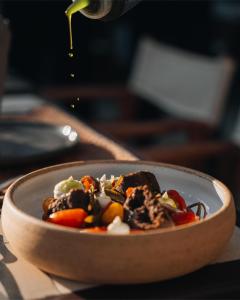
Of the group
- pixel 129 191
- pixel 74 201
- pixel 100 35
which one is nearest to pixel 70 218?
pixel 74 201

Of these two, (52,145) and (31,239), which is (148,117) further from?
(31,239)

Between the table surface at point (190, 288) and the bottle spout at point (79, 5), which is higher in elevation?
the bottle spout at point (79, 5)

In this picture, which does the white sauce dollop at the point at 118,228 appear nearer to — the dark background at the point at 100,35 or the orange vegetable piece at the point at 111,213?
the orange vegetable piece at the point at 111,213

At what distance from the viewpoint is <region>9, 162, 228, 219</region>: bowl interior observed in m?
1.01

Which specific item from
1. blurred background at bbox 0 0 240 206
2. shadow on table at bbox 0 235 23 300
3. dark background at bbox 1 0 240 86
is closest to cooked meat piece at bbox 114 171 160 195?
shadow on table at bbox 0 235 23 300

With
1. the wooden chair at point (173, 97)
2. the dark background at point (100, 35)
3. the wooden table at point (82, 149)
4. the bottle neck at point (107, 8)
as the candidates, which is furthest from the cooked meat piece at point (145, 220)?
the dark background at point (100, 35)

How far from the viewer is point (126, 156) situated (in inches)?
57.4

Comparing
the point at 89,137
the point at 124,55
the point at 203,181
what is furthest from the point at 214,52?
the point at 203,181

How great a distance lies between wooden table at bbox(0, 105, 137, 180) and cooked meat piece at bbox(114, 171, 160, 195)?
1.39 ft

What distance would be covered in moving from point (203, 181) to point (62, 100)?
2.30 metres

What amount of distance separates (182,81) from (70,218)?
8.06 ft

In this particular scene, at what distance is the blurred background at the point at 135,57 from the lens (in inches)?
128

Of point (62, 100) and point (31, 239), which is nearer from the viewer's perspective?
point (31, 239)

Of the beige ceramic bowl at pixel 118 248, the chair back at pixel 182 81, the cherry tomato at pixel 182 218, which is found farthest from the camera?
the chair back at pixel 182 81
